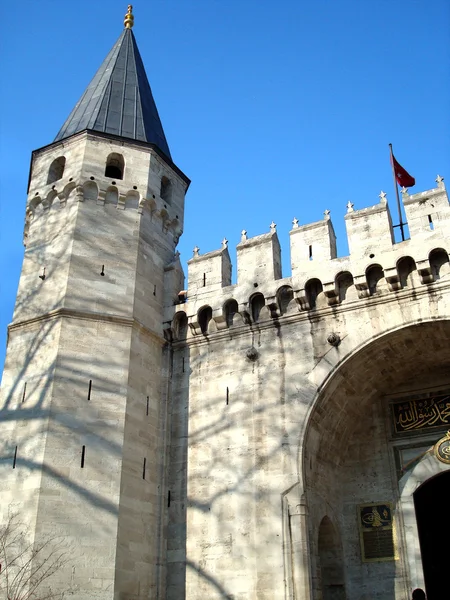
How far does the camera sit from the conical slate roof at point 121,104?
56.6 ft

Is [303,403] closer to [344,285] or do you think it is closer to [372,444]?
[372,444]

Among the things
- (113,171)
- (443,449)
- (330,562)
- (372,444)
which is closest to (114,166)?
(113,171)

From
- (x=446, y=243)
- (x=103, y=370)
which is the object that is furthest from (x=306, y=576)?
(x=446, y=243)

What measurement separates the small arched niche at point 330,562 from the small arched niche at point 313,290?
4.41 meters

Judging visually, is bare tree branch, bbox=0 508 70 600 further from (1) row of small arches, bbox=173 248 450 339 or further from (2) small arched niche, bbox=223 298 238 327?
(2) small arched niche, bbox=223 298 238 327

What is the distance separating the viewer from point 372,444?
14.7 meters

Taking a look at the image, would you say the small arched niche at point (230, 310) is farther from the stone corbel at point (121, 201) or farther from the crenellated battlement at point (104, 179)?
the stone corbel at point (121, 201)

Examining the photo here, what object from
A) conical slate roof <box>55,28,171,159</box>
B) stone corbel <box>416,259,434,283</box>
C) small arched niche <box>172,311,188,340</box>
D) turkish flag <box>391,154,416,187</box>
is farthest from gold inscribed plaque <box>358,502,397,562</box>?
conical slate roof <box>55,28,171,159</box>

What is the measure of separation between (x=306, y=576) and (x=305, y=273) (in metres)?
6.01

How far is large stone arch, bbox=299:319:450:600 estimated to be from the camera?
13.2 m

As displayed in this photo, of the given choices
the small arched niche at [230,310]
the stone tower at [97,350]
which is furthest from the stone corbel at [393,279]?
the stone tower at [97,350]

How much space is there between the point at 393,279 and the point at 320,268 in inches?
64.1

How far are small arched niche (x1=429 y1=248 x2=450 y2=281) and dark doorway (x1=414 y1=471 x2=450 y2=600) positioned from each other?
4.22 metres

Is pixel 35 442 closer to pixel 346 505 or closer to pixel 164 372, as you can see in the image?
pixel 164 372
